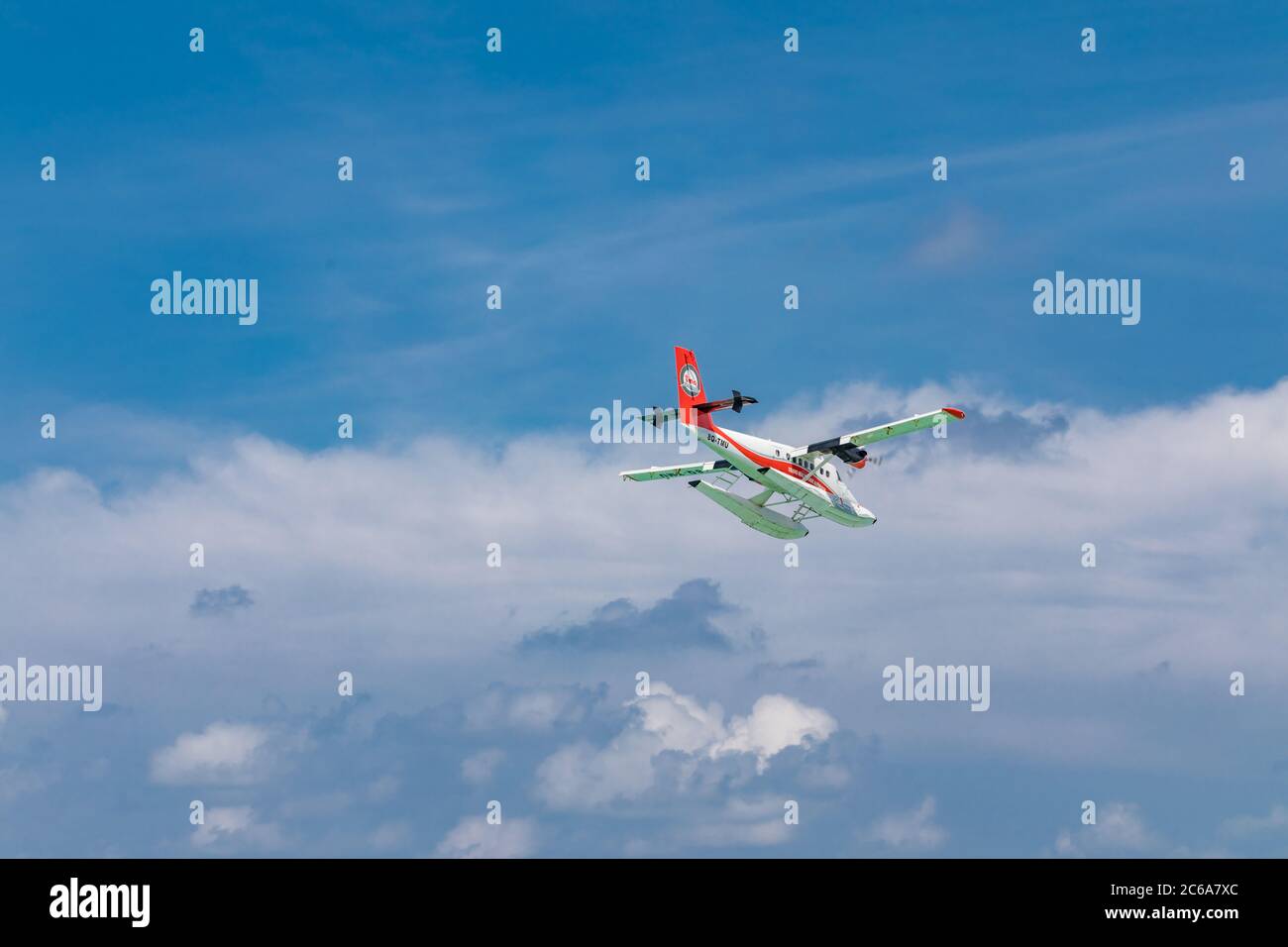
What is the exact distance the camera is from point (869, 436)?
122 meters

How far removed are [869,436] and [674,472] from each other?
15673 mm

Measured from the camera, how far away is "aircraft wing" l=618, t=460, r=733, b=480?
121562 mm

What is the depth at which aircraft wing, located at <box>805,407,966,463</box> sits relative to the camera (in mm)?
117812

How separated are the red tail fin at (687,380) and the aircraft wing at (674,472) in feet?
19.3

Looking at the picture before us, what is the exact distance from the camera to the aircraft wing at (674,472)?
122 metres

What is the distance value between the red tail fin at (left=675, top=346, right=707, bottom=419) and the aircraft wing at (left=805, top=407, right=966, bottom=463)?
35.5ft

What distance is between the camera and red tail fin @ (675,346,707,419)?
380 ft

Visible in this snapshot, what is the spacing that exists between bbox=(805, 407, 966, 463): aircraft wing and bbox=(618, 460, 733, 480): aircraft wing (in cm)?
713

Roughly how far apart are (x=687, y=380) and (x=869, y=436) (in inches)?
626
